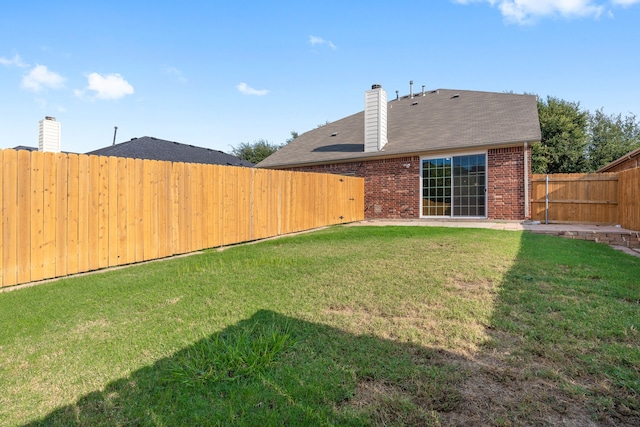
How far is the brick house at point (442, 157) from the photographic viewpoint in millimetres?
10523

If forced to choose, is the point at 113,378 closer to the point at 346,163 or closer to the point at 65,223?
the point at 65,223

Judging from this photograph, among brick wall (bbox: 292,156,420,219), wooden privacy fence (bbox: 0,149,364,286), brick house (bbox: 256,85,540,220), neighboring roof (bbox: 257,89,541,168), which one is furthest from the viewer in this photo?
brick wall (bbox: 292,156,420,219)

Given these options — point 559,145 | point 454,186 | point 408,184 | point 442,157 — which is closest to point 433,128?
point 442,157

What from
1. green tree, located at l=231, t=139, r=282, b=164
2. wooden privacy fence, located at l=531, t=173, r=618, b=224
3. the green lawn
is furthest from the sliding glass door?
green tree, located at l=231, t=139, r=282, b=164

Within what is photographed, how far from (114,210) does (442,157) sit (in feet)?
33.1

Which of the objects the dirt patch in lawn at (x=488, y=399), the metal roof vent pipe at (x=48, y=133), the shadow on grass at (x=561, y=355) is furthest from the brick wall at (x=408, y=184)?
the metal roof vent pipe at (x=48, y=133)

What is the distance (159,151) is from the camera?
1580cm

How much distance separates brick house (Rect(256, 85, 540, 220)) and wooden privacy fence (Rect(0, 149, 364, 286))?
5.78m

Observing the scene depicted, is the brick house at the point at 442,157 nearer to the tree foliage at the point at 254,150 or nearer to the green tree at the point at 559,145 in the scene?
the green tree at the point at 559,145

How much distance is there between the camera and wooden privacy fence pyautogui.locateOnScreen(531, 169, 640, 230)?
9.47 meters

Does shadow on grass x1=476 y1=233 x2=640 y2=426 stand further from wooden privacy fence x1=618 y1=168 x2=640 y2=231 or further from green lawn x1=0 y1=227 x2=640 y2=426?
wooden privacy fence x1=618 y1=168 x2=640 y2=231

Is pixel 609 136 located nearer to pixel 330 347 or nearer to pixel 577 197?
pixel 577 197

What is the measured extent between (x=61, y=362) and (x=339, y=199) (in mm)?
9757

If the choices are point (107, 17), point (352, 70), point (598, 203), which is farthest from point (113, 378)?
point (352, 70)
